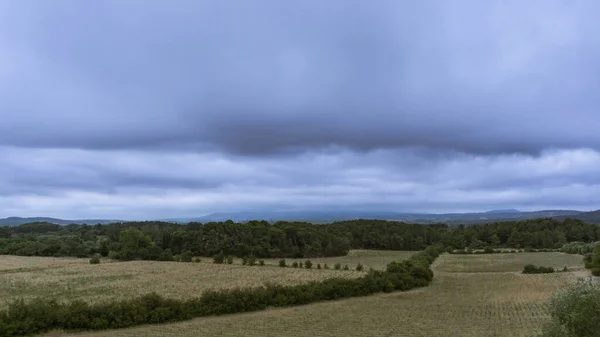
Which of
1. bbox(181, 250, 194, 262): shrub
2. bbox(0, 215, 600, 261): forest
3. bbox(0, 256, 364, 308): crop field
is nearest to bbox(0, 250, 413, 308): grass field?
bbox(0, 256, 364, 308): crop field

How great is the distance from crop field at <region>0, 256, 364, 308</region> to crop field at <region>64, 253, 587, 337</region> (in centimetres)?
1096

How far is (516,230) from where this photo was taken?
5433 inches

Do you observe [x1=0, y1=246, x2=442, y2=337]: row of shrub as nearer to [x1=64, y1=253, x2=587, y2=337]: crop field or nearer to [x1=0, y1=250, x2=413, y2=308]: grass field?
[x1=64, y1=253, x2=587, y2=337]: crop field

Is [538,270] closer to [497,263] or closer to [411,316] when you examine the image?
[497,263]

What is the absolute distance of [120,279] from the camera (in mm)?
65375

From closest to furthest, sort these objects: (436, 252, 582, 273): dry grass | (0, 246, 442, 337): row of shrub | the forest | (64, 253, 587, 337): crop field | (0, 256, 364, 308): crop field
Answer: (64, 253, 587, 337): crop field
(0, 246, 442, 337): row of shrub
(0, 256, 364, 308): crop field
(436, 252, 582, 273): dry grass
the forest

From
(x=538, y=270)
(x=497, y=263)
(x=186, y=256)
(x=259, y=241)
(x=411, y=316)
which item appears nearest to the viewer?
(x=411, y=316)

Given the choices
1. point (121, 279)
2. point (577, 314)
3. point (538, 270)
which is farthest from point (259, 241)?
point (577, 314)

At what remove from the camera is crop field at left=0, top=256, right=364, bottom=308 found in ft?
172

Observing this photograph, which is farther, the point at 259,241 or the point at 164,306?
the point at 259,241

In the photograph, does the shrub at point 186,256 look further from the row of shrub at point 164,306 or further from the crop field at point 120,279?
the row of shrub at point 164,306

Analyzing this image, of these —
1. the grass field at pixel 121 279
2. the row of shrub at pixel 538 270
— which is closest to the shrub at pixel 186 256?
the grass field at pixel 121 279

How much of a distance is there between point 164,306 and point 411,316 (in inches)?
833

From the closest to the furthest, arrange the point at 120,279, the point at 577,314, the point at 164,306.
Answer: the point at 577,314
the point at 164,306
the point at 120,279
